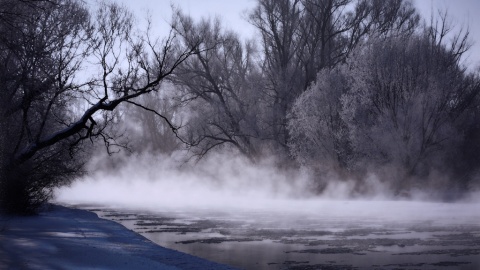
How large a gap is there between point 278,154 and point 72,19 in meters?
24.2

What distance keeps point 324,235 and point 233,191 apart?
2990cm

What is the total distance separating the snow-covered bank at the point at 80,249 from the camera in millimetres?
12750

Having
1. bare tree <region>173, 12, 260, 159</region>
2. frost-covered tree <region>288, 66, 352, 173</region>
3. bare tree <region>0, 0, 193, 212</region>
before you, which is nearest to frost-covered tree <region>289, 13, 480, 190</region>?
frost-covered tree <region>288, 66, 352, 173</region>

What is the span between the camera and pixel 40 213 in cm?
2478

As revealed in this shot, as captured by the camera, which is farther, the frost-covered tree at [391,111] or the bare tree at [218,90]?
the bare tree at [218,90]

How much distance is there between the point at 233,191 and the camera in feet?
165

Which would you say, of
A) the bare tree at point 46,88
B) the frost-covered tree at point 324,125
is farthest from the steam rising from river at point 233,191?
the bare tree at point 46,88

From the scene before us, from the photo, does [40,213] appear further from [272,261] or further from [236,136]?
[236,136]

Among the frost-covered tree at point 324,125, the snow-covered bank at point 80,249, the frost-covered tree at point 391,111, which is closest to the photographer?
the snow-covered bank at point 80,249

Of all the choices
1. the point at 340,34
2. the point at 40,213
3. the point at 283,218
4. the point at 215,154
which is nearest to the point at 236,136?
the point at 215,154

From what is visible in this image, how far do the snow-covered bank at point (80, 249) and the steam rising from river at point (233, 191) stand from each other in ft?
41.8

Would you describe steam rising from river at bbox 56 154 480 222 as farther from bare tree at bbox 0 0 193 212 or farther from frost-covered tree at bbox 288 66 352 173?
bare tree at bbox 0 0 193 212

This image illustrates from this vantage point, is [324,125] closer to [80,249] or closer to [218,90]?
[218,90]

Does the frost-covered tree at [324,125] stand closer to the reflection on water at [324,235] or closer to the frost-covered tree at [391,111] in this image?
the frost-covered tree at [391,111]
